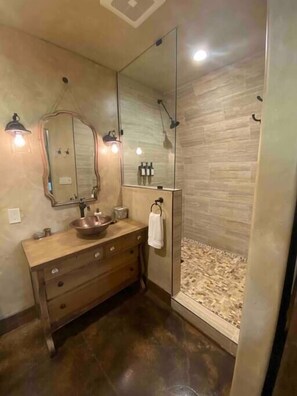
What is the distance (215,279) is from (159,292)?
74 cm

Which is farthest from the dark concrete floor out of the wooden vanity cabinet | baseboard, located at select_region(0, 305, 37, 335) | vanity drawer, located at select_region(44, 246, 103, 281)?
vanity drawer, located at select_region(44, 246, 103, 281)

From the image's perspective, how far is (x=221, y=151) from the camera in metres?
2.62

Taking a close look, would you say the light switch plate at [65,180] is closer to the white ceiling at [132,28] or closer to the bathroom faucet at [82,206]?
the bathroom faucet at [82,206]

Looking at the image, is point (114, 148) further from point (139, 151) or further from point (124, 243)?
point (124, 243)

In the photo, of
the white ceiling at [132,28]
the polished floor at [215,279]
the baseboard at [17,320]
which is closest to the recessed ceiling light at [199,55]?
the white ceiling at [132,28]

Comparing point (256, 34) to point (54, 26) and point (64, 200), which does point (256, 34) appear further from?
point (64, 200)

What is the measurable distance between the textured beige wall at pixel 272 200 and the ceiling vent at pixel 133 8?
1.42 m

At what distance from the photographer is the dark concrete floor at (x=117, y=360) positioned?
1.22 m

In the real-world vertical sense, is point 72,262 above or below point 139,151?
below

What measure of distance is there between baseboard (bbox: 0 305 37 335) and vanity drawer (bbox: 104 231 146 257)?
97 centimetres

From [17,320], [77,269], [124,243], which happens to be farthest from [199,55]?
[17,320]

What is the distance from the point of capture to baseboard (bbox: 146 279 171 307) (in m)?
1.93

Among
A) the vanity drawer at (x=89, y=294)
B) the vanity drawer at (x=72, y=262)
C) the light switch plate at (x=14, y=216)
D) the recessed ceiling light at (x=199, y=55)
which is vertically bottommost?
the vanity drawer at (x=89, y=294)

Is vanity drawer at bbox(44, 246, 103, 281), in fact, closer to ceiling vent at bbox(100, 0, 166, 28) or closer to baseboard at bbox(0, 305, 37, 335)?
baseboard at bbox(0, 305, 37, 335)
